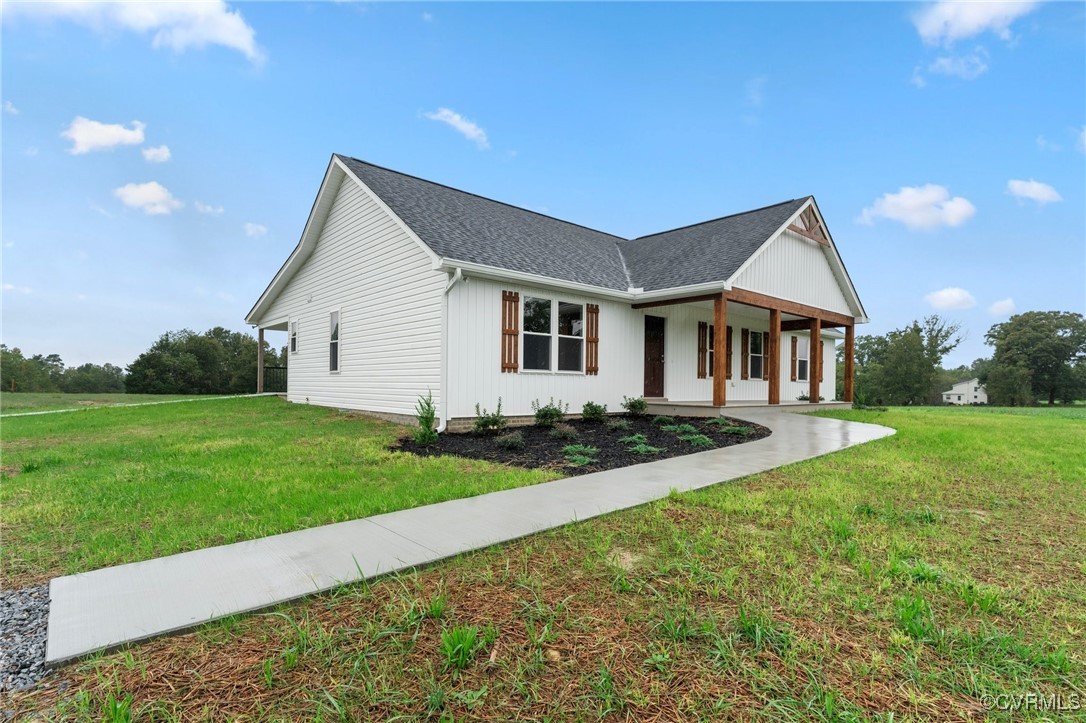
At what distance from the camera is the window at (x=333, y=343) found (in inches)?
506

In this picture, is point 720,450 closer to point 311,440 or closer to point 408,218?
point 311,440

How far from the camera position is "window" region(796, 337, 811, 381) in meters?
17.6

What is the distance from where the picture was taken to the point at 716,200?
23625 millimetres

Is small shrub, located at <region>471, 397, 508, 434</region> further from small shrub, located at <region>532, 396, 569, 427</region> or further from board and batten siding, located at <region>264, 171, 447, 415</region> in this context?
board and batten siding, located at <region>264, 171, 447, 415</region>

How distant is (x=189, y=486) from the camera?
4.76 m

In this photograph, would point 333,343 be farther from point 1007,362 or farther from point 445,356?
point 1007,362

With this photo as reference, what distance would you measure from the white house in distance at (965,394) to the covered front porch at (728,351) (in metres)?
72.9

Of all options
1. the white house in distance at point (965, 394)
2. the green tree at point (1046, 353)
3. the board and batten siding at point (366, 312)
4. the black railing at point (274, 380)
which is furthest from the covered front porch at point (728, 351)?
the white house in distance at point (965, 394)

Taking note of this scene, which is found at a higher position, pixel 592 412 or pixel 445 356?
pixel 445 356

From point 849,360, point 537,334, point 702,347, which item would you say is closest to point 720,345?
point 702,347

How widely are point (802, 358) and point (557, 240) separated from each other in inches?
436

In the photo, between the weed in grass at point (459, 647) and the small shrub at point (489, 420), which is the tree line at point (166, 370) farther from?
the weed in grass at point (459, 647)

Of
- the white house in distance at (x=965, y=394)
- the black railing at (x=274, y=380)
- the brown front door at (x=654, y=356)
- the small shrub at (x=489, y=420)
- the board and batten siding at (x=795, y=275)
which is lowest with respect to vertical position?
the white house in distance at (x=965, y=394)

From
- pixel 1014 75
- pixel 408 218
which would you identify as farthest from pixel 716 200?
pixel 408 218
